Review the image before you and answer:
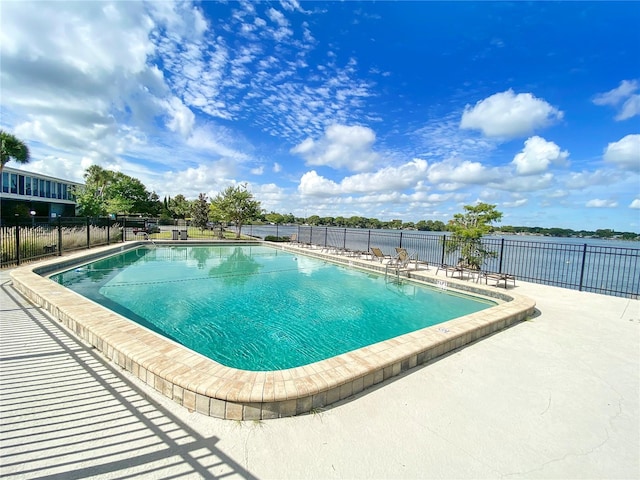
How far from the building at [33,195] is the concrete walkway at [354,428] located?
1014 inches

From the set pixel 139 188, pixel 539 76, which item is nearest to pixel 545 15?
pixel 539 76

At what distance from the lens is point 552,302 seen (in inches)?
269

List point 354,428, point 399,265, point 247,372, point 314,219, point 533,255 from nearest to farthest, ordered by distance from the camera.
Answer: point 354,428 → point 247,372 → point 399,265 → point 533,255 → point 314,219

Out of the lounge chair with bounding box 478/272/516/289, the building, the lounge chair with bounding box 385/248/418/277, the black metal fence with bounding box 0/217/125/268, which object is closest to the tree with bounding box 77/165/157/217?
the building

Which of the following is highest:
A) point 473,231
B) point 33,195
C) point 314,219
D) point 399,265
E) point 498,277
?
point 33,195

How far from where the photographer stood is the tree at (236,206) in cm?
2205

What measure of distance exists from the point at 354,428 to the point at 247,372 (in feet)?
3.87

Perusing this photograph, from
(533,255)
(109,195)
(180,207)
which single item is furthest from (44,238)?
(180,207)

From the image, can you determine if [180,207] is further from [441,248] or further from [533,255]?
[533,255]

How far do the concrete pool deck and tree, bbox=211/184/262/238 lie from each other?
19046 millimetres

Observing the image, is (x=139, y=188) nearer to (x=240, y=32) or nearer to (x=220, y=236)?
(x=220, y=236)

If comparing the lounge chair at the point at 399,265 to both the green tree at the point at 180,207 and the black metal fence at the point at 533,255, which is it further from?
the green tree at the point at 180,207

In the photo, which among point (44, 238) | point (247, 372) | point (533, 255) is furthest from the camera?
point (533, 255)

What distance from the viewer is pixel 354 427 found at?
234 cm
